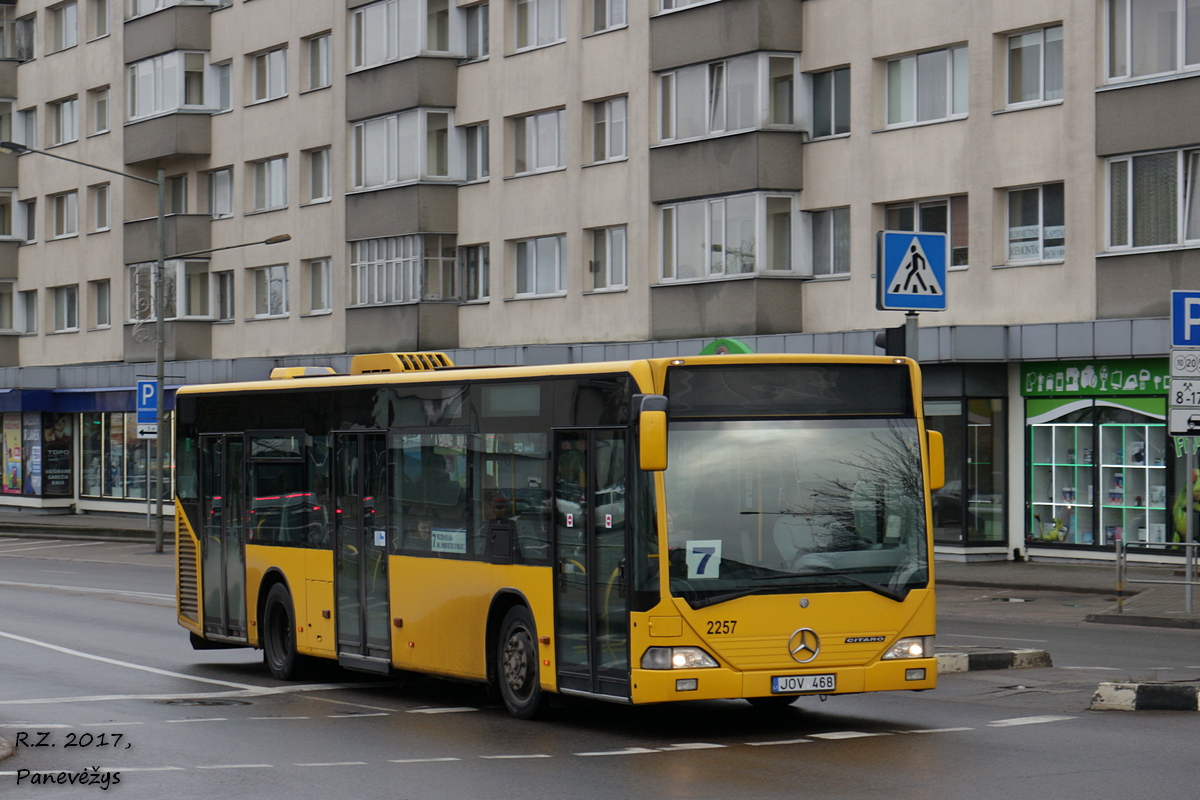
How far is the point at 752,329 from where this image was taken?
35938mm

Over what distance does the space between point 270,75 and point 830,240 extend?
21149 mm

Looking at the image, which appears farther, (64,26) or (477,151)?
(64,26)

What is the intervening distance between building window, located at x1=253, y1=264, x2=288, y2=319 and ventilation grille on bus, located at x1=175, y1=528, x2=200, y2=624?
32.6 meters

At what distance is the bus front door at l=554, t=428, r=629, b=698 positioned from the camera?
11922mm

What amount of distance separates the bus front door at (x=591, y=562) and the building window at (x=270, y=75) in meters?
39.7

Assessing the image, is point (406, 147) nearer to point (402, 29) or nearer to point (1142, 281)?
point (402, 29)

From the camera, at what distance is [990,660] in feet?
51.9

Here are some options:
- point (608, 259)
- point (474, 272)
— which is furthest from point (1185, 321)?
point (474, 272)

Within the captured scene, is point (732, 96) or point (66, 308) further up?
point (732, 96)

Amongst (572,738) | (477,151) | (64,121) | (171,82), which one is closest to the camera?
(572,738)

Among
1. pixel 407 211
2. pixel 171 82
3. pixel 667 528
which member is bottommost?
pixel 667 528

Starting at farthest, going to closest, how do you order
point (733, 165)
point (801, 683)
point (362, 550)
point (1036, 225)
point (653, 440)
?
point (733, 165) → point (1036, 225) → point (362, 550) → point (801, 683) → point (653, 440)

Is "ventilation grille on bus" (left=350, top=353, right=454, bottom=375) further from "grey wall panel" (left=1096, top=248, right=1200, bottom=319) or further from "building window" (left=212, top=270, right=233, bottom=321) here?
"building window" (left=212, top=270, right=233, bottom=321)

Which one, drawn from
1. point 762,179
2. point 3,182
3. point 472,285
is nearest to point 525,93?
point 472,285
